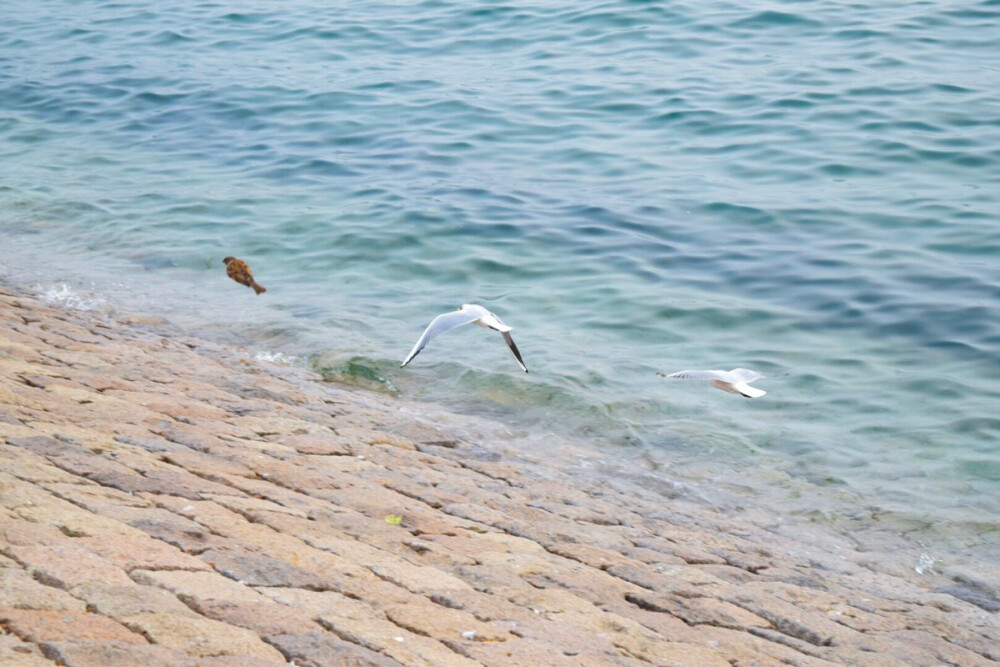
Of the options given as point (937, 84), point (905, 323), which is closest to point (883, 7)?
point (937, 84)

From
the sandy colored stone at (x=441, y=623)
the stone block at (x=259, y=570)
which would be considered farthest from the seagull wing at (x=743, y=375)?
the stone block at (x=259, y=570)

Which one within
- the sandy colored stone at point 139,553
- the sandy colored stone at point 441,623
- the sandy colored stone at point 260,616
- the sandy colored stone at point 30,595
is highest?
the sandy colored stone at point 30,595

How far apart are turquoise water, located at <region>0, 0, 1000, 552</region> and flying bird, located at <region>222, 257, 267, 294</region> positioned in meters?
0.13

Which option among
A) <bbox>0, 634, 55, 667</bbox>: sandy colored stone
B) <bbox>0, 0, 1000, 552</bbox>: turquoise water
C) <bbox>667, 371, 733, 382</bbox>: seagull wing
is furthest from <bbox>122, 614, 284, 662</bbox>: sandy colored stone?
<bbox>0, 0, 1000, 552</bbox>: turquoise water

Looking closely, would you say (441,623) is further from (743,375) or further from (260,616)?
(743,375)

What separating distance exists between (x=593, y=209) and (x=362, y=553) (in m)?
7.45

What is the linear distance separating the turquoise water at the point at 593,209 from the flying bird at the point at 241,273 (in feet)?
0.42

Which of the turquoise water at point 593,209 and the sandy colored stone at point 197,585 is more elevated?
the sandy colored stone at point 197,585

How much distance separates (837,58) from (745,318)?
767 centimetres

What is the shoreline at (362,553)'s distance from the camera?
3.57m

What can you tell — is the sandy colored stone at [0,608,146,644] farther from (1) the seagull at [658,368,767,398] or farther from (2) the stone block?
(1) the seagull at [658,368,767,398]

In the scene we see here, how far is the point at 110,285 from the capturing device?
983 centimetres

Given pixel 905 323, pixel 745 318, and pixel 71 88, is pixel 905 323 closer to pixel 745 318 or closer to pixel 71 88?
pixel 745 318

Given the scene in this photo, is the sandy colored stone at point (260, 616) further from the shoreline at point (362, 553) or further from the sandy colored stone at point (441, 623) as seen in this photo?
the sandy colored stone at point (441, 623)
